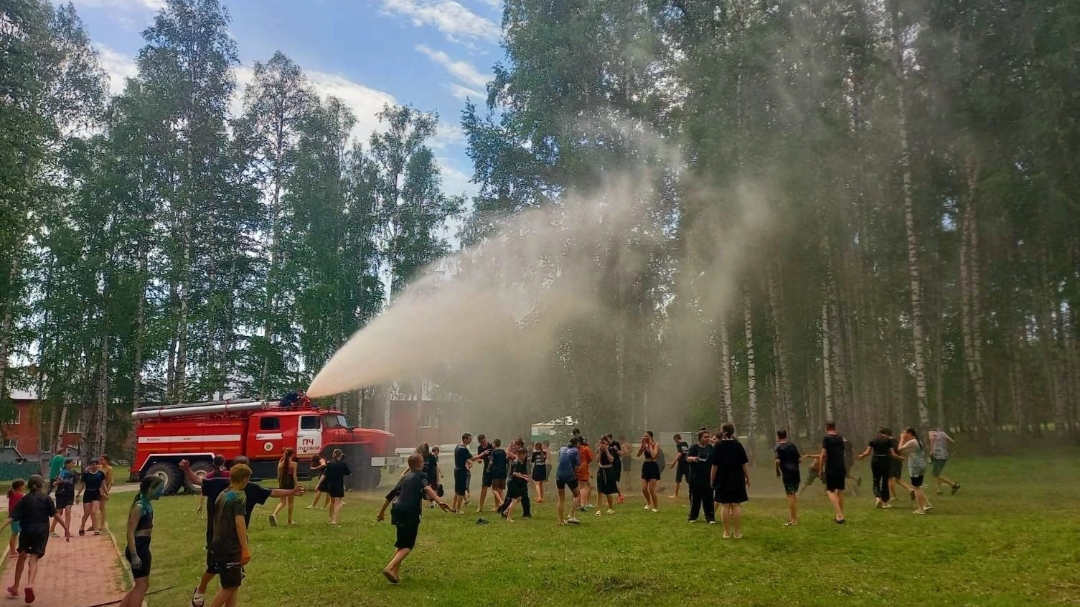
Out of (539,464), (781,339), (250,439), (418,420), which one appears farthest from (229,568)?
(418,420)

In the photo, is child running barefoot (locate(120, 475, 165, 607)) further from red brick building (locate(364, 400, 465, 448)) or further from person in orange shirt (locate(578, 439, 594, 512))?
red brick building (locate(364, 400, 465, 448))

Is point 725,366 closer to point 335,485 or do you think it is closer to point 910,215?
point 910,215

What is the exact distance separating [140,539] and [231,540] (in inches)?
56.8

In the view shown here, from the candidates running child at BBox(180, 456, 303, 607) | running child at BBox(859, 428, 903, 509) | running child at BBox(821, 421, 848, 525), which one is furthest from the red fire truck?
running child at BBox(859, 428, 903, 509)

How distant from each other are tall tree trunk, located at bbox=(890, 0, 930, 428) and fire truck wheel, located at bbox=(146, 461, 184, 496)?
80.8ft

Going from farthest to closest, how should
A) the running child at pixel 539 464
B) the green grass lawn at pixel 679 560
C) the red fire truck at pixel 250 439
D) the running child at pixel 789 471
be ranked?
the red fire truck at pixel 250 439, the running child at pixel 539 464, the running child at pixel 789 471, the green grass lawn at pixel 679 560

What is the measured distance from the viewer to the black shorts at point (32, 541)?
9148mm

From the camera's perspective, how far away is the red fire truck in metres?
24.3

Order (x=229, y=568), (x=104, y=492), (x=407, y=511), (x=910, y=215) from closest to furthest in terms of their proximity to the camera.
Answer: (x=229, y=568) < (x=407, y=511) < (x=104, y=492) < (x=910, y=215)

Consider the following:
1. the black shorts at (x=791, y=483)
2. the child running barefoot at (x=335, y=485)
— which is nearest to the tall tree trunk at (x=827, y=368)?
the black shorts at (x=791, y=483)

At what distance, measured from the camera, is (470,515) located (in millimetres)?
16484

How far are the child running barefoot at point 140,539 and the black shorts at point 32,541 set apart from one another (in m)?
2.34

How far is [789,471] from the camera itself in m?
12.9

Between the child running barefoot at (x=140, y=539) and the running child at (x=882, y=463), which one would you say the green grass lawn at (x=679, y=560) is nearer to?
the running child at (x=882, y=463)
